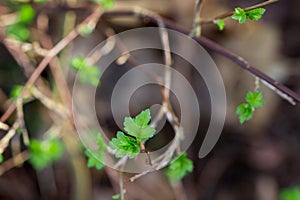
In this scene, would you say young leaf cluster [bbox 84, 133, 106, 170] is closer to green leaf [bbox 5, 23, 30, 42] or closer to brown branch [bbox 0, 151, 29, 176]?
green leaf [bbox 5, 23, 30, 42]

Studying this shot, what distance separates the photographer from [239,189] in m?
1.96

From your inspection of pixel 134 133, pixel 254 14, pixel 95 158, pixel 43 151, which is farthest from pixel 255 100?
pixel 43 151

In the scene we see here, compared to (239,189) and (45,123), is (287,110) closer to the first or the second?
(239,189)

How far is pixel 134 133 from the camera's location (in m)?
0.95

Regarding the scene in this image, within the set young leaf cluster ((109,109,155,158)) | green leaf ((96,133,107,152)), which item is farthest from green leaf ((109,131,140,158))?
green leaf ((96,133,107,152))

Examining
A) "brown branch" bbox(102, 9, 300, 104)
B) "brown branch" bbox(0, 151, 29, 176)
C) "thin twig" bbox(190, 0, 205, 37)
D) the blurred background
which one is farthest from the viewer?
the blurred background

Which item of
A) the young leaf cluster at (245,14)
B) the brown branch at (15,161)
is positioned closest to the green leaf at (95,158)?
the young leaf cluster at (245,14)

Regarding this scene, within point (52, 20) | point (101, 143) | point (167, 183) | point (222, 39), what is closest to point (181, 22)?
point (222, 39)

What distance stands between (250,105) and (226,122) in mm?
901

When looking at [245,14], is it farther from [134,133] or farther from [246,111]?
[134,133]

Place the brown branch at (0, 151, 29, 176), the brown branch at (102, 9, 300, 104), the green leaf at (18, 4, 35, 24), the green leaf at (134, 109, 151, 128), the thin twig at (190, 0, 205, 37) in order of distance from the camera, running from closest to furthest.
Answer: the green leaf at (134, 109, 151, 128) → the brown branch at (102, 9, 300, 104) → the thin twig at (190, 0, 205, 37) → the green leaf at (18, 4, 35, 24) → the brown branch at (0, 151, 29, 176)

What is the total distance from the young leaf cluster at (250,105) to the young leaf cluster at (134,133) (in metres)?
0.27

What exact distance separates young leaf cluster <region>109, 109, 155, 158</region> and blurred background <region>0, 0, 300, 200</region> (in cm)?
92

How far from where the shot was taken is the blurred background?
6.22 feet
